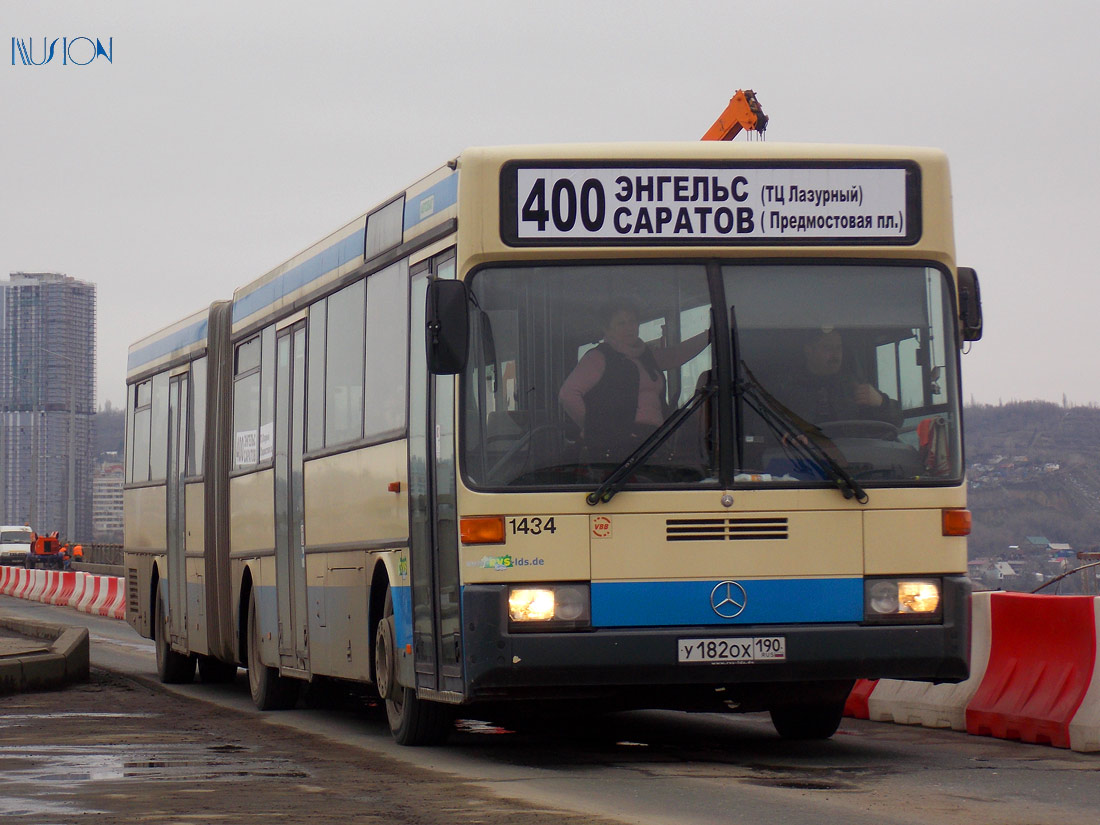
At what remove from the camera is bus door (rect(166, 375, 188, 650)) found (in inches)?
717

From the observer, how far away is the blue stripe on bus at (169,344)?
58.7 ft

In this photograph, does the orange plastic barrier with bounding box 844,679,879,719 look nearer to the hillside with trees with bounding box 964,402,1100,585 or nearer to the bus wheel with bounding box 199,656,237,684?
the bus wheel with bounding box 199,656,237,684

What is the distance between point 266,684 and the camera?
15.2 meters

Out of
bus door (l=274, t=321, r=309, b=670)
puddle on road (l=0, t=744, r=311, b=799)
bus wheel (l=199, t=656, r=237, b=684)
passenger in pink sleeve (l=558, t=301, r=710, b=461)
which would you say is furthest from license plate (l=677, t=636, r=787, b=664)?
bus wheel (l=199, t=656, r=237, b=684)

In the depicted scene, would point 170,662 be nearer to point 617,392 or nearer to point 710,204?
point 617,392

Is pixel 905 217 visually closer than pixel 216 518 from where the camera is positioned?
Yes

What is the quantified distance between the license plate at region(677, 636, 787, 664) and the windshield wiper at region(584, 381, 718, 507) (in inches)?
32.2

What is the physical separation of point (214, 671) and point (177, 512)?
64.7 inches

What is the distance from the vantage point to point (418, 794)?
28.5 feet

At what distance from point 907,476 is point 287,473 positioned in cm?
561

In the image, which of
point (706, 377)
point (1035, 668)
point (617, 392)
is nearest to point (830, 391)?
point (706, 377)

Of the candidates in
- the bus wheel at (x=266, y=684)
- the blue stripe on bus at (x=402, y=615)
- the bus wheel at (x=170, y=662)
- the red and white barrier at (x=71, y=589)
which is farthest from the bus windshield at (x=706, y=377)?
the red and white barrier at (x=71, y=589)

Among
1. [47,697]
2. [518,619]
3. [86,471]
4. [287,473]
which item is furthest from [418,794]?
[86,471]

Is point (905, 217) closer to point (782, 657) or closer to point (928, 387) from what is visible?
point (928, 387)
